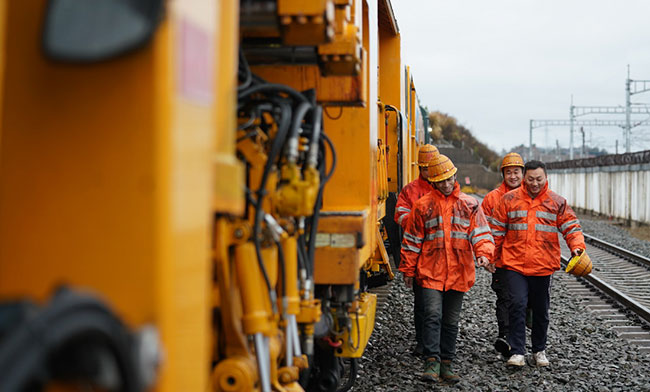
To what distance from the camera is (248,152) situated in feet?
9.22

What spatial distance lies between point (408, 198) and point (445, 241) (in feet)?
4.08

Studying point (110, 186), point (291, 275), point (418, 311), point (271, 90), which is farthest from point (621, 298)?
point (110, 186)

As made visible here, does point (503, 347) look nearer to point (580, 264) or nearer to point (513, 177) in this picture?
point (580, 264)

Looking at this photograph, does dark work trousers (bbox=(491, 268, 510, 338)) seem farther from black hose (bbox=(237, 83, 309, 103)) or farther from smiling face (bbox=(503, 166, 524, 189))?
black hose (bbox=(237, 83, 309, 103))

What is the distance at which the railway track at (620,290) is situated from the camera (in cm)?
840

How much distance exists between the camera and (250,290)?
264 cm

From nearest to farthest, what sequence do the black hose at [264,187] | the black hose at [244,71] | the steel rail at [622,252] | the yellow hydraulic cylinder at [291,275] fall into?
the black hose at [264,187] → the black hose at [244,71] → the yellow hydraulic cylinder at [291,275] → the steel rail at [622,252]

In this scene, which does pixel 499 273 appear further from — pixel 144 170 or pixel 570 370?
pixel 144 170

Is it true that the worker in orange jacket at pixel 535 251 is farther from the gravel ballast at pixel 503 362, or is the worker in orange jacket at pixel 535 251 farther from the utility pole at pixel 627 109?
the utility pole at pixel 627 109

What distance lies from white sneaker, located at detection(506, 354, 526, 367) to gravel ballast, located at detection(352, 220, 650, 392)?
63 mm

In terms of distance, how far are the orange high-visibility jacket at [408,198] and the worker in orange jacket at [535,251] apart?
96 centimetres

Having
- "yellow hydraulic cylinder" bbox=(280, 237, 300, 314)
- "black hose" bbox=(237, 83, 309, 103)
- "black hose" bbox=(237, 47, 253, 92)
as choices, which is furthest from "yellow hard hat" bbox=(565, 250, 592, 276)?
"black hose" bbox=(237, 47, 253, 92)

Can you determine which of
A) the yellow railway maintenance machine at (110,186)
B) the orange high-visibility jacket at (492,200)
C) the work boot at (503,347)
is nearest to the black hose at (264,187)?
the yellow railway maintenance machine at (110,186)

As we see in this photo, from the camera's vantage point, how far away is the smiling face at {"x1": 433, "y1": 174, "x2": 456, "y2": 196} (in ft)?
20.4
